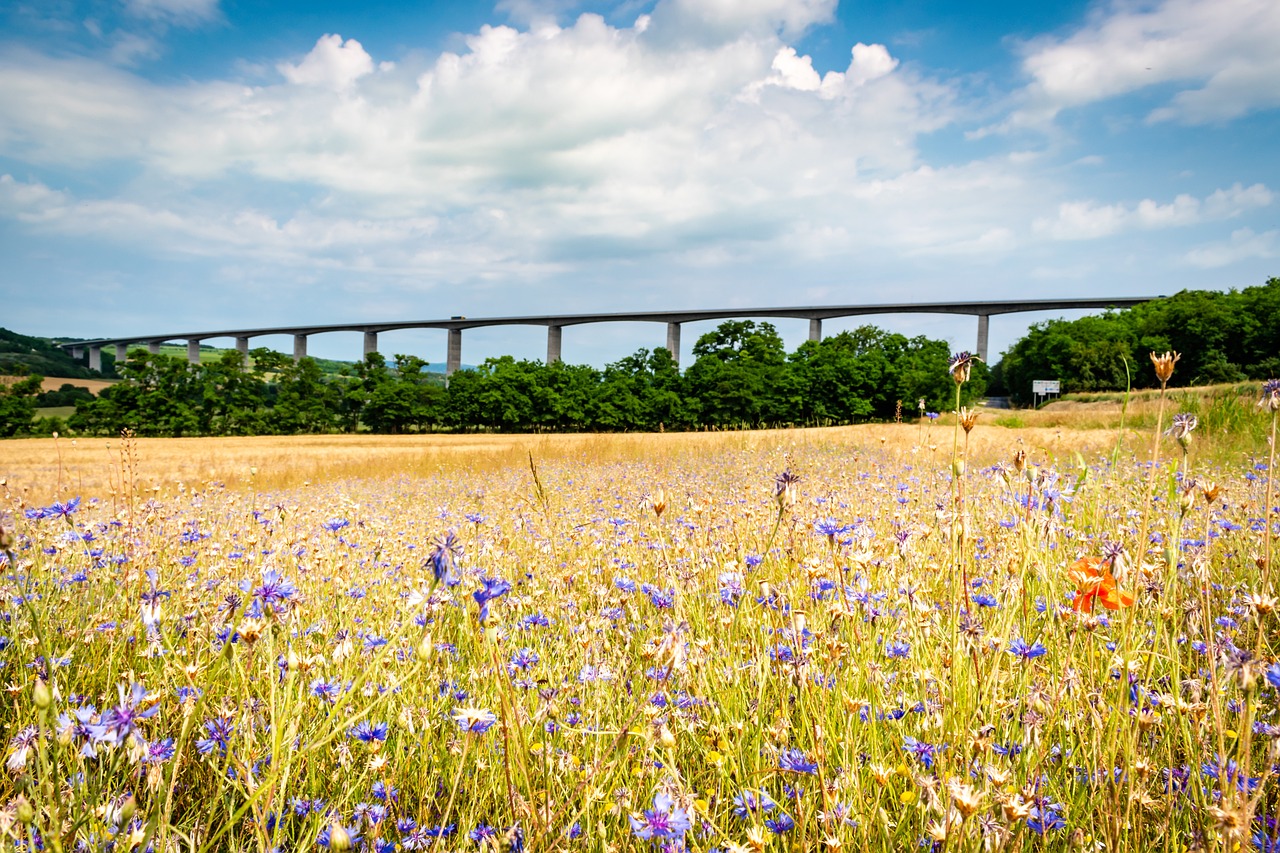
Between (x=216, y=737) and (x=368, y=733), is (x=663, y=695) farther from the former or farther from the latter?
(x=216, y=737)

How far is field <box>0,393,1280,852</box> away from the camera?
4.19ft

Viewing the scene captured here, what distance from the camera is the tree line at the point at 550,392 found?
43.0m

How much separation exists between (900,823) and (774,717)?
0.54m

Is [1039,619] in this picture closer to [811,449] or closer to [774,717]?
[774,717]

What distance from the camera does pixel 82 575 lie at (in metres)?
2.96

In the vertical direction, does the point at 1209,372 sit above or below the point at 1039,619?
above

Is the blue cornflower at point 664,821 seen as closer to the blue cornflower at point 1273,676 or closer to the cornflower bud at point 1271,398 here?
the blue cornflower at point 1273,676

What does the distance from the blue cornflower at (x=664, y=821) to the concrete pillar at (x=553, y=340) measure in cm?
7147

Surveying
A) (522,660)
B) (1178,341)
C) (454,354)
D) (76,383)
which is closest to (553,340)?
(454,354)

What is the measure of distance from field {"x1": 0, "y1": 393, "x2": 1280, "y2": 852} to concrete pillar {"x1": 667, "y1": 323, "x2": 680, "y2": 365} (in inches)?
2461

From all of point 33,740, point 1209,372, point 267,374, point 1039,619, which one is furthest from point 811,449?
point 267,374

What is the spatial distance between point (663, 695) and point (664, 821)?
649mm

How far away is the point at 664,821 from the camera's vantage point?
4.08 ft

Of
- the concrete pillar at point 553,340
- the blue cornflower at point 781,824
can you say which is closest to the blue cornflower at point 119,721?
the blue cornflower at point 781,824
